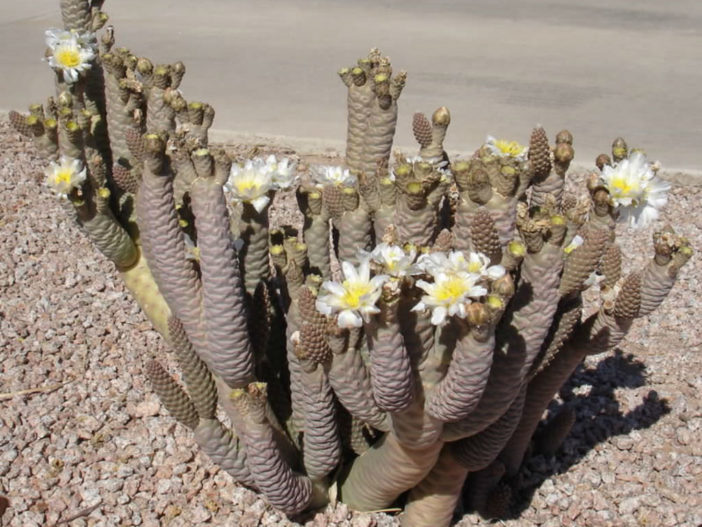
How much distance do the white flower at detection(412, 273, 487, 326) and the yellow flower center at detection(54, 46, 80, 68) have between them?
1.51 metres

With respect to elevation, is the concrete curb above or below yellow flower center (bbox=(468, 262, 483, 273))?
below

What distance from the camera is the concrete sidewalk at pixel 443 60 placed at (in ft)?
19.9

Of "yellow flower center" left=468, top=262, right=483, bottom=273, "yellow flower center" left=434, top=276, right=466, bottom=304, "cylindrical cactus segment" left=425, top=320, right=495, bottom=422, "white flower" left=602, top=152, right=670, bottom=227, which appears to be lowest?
"cylindrical cactus segment" left=425, top=320, right=495, bottom=422

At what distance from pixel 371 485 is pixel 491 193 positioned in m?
0.98

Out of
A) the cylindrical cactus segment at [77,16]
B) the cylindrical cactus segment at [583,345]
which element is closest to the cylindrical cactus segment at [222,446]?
the cylindrical cactus segment at [583,345]

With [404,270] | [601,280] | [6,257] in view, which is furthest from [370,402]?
[6,257]

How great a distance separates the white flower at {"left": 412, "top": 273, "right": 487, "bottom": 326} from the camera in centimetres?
166

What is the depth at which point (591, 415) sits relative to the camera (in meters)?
3.26

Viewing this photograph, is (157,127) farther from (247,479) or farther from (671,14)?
(671,14)

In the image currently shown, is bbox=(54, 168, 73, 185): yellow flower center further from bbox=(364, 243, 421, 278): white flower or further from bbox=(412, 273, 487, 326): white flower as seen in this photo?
bbox=(412, 273, 487, 326): white flower

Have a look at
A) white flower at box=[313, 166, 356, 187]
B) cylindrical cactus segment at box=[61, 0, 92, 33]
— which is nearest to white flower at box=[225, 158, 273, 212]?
white flower at box=[313, 166, 356, 187]

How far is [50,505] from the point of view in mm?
2693

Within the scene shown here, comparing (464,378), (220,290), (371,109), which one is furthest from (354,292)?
(371,109)

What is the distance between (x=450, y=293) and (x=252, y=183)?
682mm
